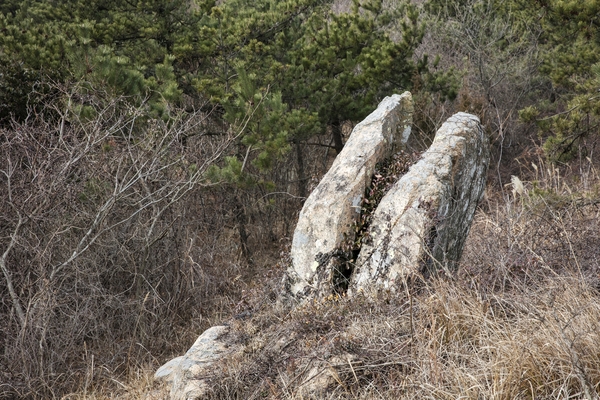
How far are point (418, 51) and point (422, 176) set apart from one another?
33.6ft

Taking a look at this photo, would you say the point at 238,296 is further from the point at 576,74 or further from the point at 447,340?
the point at 576,74

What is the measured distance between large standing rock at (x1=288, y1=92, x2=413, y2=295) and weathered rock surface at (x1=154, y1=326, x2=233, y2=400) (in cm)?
69

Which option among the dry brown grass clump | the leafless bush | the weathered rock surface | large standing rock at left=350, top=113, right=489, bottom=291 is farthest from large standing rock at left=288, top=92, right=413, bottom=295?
the leafless bush

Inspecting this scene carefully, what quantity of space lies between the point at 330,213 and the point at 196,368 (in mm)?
1505

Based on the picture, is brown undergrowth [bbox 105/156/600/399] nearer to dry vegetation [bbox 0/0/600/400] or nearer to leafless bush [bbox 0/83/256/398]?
dry vegetation [bbox 0/0/600/400]

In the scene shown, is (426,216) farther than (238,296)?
No

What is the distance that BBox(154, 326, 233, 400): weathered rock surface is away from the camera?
151 inches

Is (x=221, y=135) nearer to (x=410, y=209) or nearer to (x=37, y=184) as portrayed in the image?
(x=37, y=184)

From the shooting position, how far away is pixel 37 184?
5203 millimetres

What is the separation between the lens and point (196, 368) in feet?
13.2

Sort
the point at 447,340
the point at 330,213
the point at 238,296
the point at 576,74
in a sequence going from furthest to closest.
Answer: the point at 576,74
the point at 238,296
the point at 330,213
the point at 447,340

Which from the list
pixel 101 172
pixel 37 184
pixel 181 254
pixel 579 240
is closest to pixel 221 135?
pixel 181 254

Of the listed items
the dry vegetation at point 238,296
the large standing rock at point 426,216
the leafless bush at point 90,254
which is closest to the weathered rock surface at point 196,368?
the dry vegetation at point 238,296

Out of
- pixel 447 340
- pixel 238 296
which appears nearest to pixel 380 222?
pixel 447 340
